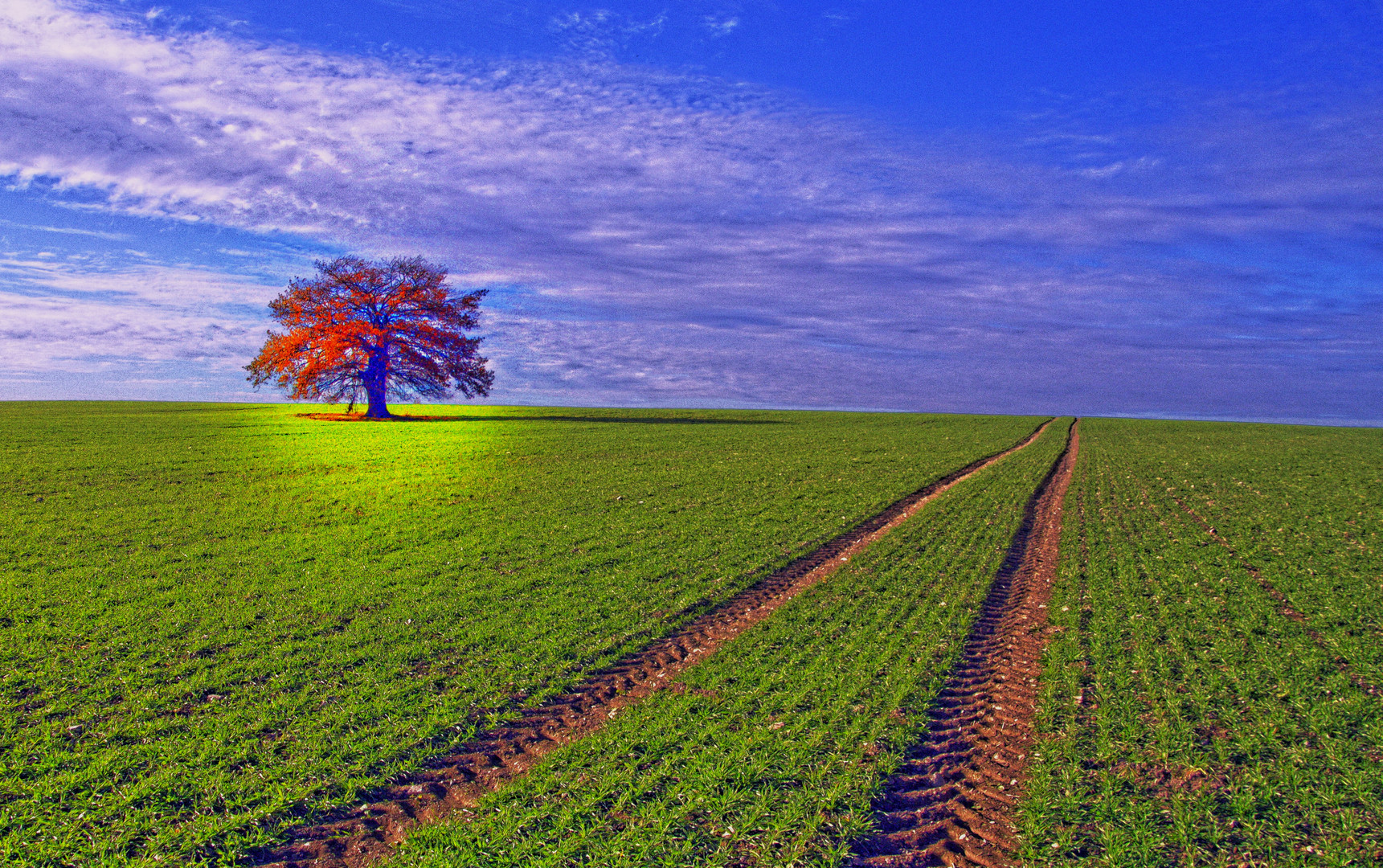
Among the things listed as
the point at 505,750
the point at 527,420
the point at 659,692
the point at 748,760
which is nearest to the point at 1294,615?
the point at 748,760

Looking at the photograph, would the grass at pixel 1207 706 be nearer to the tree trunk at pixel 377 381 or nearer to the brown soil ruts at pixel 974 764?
the brown soil ruts at pixel 974 764

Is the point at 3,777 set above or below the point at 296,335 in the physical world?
below

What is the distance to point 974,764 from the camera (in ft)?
23.6

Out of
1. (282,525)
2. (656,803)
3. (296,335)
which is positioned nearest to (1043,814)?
(656,803)

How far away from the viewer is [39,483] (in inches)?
961

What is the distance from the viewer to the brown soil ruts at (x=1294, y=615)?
368 inches

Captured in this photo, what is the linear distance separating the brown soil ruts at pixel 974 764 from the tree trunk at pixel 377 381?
210 ft

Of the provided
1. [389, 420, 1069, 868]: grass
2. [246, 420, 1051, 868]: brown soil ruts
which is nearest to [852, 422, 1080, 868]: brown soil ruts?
[389, 420, 1069, 868]: grass

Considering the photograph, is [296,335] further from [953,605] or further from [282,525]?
[953,605]

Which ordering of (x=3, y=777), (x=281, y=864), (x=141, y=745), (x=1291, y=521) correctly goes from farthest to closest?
(x=1291, y=521), (x=141, y=745), (x=3, y=777), (x=281, y=864)

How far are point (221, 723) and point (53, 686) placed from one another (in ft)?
9.51

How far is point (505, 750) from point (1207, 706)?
26.7 ft

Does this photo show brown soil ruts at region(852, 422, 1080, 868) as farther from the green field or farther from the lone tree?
the lone tree

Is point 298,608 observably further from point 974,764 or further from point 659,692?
point 974,764
